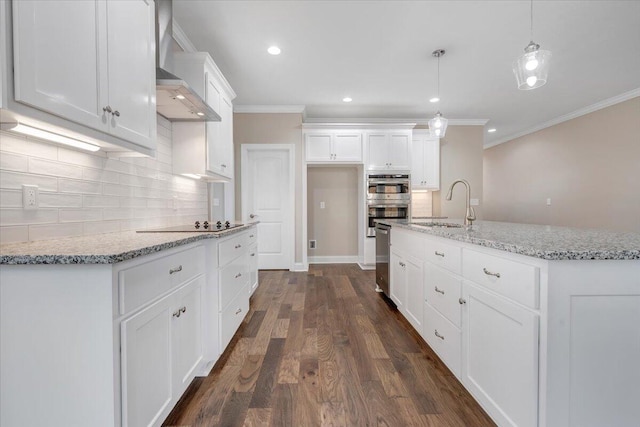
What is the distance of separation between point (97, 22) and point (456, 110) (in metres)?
5.06

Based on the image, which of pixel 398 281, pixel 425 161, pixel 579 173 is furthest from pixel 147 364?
pixel 579 173

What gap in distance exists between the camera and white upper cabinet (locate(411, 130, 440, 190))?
5.08m

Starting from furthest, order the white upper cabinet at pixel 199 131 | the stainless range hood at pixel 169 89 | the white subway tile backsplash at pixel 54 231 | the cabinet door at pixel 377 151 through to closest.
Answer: the cabinet door at pixel 377 151 < the white upper cabinet at pixel 199 131 < the stainless range hood at pixel 169 89 < the white subway tile backsplash at pixel 54 231

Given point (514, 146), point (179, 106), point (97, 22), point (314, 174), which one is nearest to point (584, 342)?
point (97, 22)

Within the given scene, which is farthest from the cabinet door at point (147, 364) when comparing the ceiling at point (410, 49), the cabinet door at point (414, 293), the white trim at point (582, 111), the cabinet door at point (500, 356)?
the white trim at point (582, 111)

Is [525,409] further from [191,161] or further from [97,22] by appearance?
[191,161]

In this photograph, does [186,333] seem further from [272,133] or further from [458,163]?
[458,163]

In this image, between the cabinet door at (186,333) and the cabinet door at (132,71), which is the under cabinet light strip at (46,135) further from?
the cabinet door at (186,333)

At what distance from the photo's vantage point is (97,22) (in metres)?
1.24

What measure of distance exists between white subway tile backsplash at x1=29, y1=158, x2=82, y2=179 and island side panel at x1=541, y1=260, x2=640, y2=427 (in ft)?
7.44

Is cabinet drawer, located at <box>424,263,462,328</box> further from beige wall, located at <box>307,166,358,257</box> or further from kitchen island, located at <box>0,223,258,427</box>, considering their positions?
beige wall, located at <box>307,166,358,257</box>

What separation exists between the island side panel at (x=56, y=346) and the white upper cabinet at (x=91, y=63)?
2.02 ft

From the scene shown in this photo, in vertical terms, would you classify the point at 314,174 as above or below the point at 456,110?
below

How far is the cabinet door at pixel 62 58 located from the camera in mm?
928
